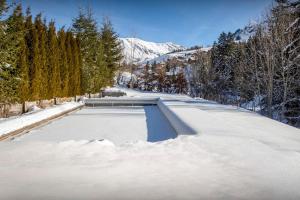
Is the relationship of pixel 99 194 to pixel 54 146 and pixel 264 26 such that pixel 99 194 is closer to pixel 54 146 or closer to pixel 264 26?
pixel 54 146

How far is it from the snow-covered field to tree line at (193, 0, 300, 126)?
479 inches

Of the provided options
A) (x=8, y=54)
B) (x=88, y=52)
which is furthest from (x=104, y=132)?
(x=88, y=52)

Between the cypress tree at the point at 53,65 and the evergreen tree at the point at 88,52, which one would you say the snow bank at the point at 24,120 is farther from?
the evergreen tree at the point at 88,52

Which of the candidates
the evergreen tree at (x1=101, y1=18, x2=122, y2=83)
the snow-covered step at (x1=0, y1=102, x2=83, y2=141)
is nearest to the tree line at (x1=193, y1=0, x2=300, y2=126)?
the snow-covered step at (x1=0, y1=102, x2=83, y2=141)

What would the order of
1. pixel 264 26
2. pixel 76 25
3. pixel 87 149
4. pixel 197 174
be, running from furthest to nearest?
pixel 76 25 < pixel 264 26 < pixel 87 149 < pixel 197 174

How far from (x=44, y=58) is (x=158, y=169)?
1474cm

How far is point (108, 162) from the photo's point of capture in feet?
16.1

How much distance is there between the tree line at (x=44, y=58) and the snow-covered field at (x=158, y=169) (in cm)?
735

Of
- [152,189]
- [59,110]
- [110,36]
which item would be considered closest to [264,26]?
[59,110]

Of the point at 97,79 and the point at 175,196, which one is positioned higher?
the point at 97,79

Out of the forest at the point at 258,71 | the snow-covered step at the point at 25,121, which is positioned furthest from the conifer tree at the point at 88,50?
the snow-covered step at the point at 25,121

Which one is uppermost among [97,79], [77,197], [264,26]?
[264,26]

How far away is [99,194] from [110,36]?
40748mm

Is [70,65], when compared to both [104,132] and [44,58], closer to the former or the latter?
[44,58]
